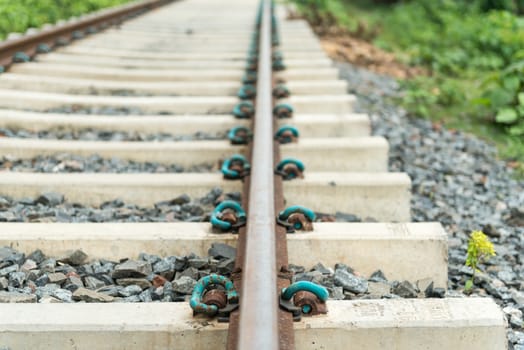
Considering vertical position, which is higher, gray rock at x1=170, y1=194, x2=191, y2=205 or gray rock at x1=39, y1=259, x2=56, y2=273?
gray rock at x1=39, y1=259, x2=56, y2=273

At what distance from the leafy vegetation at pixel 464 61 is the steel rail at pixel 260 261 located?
1978 mm

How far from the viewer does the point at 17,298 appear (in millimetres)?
1825

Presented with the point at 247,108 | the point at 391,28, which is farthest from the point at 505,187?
the point at 391,28

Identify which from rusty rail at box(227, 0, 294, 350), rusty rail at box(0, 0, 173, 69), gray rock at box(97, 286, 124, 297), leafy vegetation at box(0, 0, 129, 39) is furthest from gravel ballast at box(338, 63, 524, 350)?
leafy vegetation at box(0, 0, 129, 39)

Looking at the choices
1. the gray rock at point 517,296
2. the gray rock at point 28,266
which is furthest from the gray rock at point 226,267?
the gray rock at point 517,296

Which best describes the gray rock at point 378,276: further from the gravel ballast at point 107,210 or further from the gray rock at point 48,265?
the gray rock at point 48,265

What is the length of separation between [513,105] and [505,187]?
Result: 137 cm

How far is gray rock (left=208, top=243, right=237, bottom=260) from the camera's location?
6.77ft

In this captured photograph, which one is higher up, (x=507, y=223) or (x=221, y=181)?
(x=221, y=181)

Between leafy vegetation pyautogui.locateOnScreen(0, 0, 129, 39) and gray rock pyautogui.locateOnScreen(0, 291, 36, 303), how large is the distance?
4.28 m

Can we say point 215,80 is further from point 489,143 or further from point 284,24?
point 284,24

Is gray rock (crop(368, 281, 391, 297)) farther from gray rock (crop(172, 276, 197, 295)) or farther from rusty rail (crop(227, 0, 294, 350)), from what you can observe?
gray rock (crop(172, 276, 197, 295))

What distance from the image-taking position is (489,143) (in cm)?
420

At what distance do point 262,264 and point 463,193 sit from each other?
1.80 m
